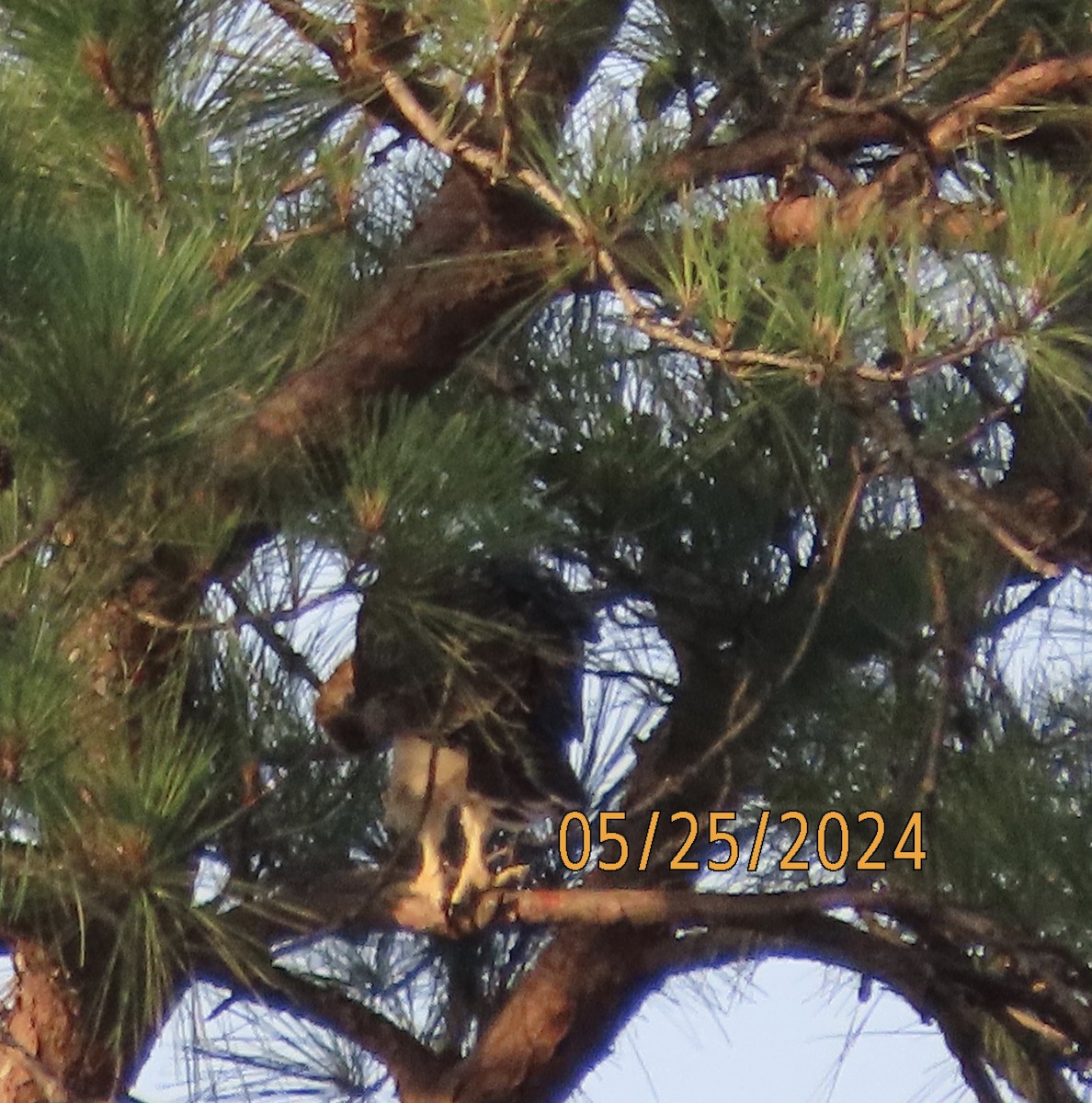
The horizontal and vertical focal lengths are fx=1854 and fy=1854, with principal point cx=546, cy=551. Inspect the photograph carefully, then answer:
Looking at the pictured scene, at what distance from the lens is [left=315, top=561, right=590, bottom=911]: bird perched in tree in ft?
3.00

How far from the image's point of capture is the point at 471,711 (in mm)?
924

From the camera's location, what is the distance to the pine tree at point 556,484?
0.74 metres

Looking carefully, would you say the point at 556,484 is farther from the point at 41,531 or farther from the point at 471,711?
the point at 41,531

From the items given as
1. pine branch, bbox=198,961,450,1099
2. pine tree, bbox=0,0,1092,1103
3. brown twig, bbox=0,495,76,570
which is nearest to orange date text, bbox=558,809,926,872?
pine tree, bbox=0,0,1092,1103

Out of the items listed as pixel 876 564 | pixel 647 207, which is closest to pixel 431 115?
pixel 647 207

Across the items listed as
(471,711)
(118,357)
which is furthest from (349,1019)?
(118,357)

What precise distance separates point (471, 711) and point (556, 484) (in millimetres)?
139

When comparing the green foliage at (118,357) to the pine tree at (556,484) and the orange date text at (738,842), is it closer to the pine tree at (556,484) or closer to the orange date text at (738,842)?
the pine tree at (556,484)

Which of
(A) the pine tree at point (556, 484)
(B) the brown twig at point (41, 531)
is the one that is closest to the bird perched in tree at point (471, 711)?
(A) the pine tree at point (556, 484)

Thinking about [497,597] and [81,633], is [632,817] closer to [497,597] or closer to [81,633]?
[497,597]

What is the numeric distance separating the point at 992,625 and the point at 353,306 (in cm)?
38

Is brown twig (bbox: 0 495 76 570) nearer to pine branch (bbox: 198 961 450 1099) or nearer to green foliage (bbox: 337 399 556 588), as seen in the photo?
green foliage (bbox: 337 399 556 588)

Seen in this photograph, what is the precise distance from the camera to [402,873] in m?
0.96

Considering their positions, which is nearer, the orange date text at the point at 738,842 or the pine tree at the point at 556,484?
the pine tree at the point at 556,484
